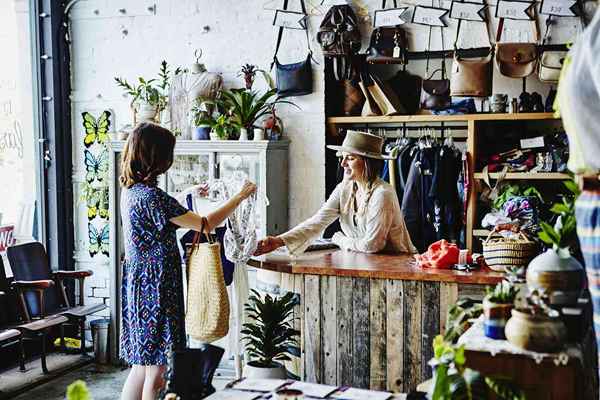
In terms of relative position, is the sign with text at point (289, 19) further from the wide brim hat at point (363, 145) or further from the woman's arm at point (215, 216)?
the woman's arm at point (215, 216)

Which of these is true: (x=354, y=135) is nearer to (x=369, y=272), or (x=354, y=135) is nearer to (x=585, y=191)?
(x=369, y=272)

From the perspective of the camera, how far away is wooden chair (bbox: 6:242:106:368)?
21.2 ft

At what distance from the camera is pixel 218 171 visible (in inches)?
261

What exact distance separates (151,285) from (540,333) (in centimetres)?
244

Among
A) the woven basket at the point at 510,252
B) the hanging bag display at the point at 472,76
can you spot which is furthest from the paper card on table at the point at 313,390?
the hanging bag display at the point at 472,76

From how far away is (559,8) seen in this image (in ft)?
20.2

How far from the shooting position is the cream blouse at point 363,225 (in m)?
5.40

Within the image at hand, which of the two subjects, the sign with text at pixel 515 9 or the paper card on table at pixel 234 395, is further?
the sign with text at pixel 515 9

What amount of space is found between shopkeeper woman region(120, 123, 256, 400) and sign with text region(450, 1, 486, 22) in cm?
275

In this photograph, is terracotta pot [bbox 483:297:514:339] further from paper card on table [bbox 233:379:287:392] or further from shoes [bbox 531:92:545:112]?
shoes [bbox 531:92:545:112]

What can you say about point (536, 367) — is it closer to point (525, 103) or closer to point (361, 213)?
point (361, 213)

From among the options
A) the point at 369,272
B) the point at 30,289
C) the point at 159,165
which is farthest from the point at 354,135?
the point at 30,289

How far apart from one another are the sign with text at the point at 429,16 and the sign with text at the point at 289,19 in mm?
878

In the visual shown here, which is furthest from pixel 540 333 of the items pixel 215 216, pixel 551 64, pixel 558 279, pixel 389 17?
pixel 389 17
